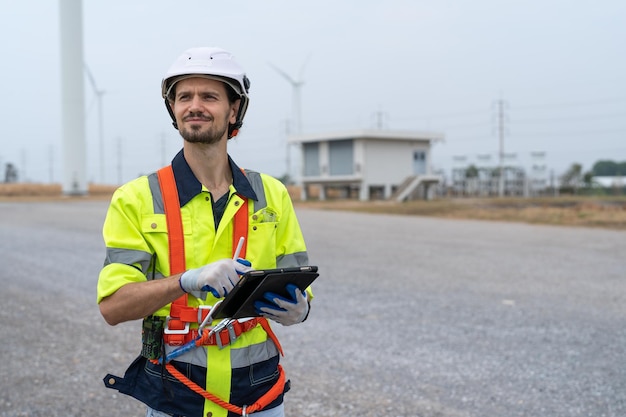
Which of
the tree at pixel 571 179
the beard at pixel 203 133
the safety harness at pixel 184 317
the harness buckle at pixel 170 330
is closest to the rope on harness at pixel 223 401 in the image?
the safety harness at pixel 184 317

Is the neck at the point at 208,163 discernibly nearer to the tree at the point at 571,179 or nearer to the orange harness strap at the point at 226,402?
the orange harness strap at the point at 226,402

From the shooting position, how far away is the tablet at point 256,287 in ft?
7.20

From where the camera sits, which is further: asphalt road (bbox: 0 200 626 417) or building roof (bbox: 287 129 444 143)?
building roof (bbox: 287 129 444 143)

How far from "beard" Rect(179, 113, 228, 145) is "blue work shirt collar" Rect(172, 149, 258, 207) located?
113 mm

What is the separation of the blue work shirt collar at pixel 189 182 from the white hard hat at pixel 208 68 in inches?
7.1

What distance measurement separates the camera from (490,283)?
11.4 metres

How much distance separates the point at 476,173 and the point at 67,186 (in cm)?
5114

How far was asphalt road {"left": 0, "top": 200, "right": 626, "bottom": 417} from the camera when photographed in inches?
218

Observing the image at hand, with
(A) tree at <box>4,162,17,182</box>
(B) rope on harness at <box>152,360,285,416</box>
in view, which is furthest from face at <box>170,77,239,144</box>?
(A) tree at <box>4,162,17,182</box>

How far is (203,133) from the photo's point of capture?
252cm

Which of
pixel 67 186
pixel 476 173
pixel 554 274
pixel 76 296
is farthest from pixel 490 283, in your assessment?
pixel 476 173

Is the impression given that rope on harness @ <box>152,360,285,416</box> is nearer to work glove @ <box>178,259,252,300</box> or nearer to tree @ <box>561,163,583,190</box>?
work glove @ <box>178,259,252,300</box>

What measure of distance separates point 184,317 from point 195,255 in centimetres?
24

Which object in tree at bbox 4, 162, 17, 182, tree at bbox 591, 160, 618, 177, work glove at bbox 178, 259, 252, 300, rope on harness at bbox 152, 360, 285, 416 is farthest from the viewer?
tree at bbox 591, 160, 618, 177
